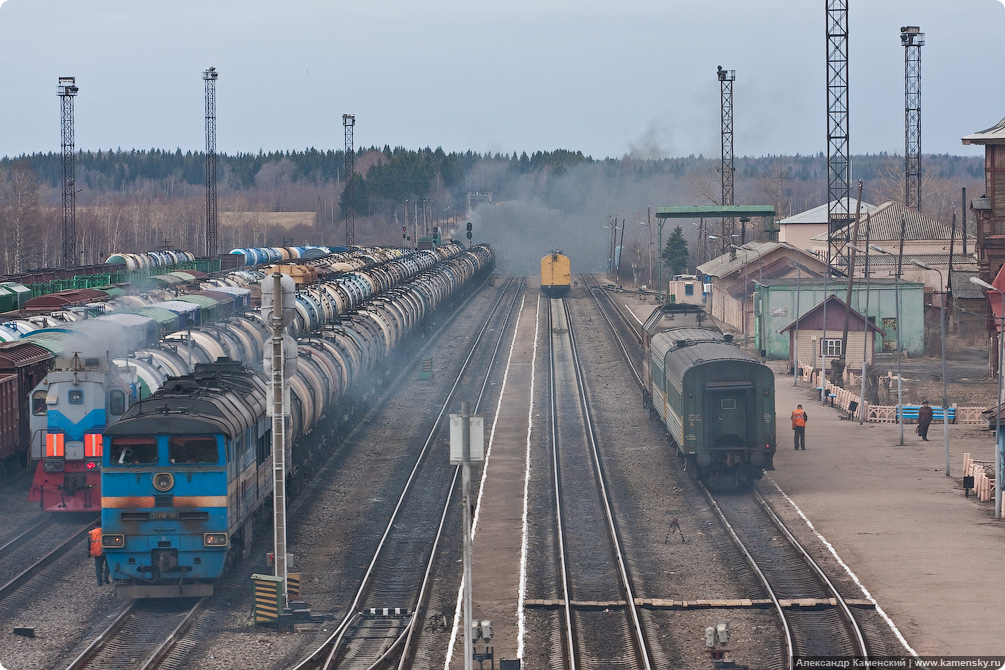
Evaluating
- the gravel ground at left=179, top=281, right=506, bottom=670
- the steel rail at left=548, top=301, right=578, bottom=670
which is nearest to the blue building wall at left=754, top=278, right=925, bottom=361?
the steel rail at left=548, top=301, right=578, bottom=670

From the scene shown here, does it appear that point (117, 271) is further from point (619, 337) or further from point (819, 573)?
point (819, 573)

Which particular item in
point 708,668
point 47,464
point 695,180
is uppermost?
point 695,180

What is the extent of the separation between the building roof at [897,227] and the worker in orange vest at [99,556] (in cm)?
6649

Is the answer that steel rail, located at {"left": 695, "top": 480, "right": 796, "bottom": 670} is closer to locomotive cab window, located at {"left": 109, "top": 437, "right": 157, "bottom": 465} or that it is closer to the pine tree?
locomotive cab window, located at {"left": 109, "top": 437, "right": 157, "bottom": 465}

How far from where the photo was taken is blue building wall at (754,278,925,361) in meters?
58.9

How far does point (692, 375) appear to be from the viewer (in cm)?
2895

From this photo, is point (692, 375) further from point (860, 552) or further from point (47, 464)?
point (47, 464)

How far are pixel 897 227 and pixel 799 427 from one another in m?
50.1

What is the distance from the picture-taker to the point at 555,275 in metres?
88.2

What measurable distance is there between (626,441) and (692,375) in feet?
27.7

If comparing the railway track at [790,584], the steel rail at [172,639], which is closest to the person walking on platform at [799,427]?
the railway track at [790,584]

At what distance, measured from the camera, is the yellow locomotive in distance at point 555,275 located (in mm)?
87562

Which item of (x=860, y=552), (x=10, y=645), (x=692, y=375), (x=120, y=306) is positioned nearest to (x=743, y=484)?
(x=692, y=375)

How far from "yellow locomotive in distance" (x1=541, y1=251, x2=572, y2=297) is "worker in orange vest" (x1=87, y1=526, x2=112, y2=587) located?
67.6m
